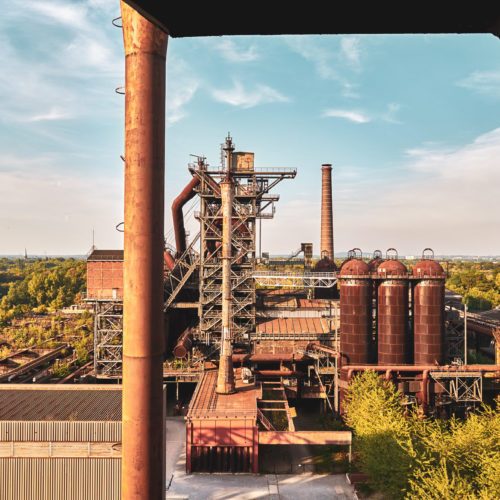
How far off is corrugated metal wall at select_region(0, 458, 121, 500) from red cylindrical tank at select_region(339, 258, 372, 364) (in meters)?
17.2

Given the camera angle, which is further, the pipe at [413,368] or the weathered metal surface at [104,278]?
the weathered metal surface at [104,278]

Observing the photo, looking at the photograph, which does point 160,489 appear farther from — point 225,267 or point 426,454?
point 225,267

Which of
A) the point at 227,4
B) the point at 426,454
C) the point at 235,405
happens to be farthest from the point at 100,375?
the point at 227,4

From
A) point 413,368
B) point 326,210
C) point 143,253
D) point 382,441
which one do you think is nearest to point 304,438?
point 382,441

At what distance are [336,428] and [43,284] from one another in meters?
64.9

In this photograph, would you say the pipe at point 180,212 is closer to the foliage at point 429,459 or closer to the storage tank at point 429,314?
the storage tank at point 429,314

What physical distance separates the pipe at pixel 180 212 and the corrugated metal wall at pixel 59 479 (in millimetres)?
22210

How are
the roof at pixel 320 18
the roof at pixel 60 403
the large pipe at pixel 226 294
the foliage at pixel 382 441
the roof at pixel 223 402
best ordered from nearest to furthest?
the roof at pixel 320 18, the roof at pixel 60 403, the foliage at pixel 382 441, the roof at pixel 223 402, the large pipe at pixel 226 294

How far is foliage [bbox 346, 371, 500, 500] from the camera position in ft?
40.6

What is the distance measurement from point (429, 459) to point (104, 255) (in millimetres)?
25891

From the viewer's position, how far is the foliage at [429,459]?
488 inches

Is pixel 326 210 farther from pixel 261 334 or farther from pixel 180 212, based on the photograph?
pixel 261 334

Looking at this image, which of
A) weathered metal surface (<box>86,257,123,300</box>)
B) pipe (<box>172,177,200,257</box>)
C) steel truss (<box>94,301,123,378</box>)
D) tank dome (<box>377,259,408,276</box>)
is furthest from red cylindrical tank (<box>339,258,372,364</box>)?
weathered metal surface (<box>86,257,123,300</box>)

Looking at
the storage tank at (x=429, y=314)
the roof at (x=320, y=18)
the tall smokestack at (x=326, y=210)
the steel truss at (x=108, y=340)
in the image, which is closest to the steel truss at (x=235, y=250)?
the steel truss at (x=108, y=340)
